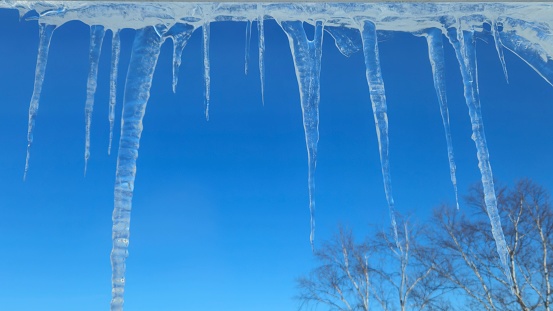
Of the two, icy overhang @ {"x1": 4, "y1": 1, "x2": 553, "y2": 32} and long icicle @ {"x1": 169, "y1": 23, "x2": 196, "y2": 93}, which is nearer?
icy overhang @ {"x1": 4, "y1": 1, "x2": 553, "y2": 32}

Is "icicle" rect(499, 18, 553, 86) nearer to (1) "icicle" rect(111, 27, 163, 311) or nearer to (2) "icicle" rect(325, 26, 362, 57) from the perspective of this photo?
(2) "icicle" rect(325, 26, 362, 57)

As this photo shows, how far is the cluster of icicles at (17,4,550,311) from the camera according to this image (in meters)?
2.65

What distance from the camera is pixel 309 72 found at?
9.05ft

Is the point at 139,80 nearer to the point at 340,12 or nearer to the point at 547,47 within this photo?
the point at 340,12

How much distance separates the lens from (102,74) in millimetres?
4461

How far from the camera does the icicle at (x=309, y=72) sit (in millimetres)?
2674

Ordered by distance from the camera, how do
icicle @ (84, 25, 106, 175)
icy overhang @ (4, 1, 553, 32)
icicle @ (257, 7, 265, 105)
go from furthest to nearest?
icicle @ (84, 25, 106, 175), icicle @ (257, 7, 265, 105), icy overhang @ (4, 1, 553, 32)

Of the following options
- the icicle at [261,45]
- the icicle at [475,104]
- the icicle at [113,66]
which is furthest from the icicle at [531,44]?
the icicle at [113,66]

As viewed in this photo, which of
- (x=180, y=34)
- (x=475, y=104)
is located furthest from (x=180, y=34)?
(x=475, y=104)

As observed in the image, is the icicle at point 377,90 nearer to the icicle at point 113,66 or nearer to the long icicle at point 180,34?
the long icicle at point 180,34

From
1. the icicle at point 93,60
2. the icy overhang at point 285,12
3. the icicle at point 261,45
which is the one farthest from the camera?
the icicle at point 93,60

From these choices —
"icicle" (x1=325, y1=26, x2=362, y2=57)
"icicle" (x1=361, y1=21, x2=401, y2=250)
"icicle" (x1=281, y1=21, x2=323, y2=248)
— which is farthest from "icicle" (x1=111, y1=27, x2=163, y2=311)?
"icicle" (x1=361, y1=21, x2=401, y2=250)

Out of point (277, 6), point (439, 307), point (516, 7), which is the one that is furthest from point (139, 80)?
point (439, 307)

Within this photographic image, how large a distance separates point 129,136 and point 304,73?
2.67 ft
